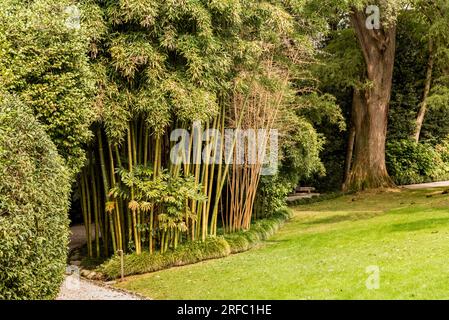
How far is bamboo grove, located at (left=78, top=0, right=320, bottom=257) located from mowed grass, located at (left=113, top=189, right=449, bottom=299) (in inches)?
38.1

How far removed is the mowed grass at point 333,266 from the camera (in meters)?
6.83

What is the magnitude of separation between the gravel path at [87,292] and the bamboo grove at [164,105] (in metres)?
1.11

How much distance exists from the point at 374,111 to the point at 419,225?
7.33 metres

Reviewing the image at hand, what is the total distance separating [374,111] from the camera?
697 inches

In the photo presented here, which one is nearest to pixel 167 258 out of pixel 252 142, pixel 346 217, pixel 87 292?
pixel 87 292

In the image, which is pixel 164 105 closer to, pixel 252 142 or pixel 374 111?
pixel 252 142

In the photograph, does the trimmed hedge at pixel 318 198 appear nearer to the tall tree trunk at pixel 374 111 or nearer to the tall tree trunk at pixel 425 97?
the tall tree trunk at pixel 374 111

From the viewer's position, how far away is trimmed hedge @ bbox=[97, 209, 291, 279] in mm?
9008

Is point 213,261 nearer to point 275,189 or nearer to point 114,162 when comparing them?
point 114,162
